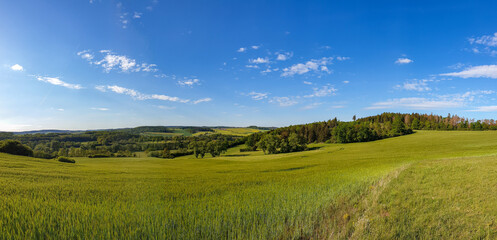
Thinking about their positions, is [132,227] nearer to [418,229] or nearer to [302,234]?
[302,234]

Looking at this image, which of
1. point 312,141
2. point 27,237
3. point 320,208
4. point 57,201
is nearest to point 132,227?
point 27,237

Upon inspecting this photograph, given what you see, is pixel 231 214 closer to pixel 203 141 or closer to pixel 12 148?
pixel 12 148

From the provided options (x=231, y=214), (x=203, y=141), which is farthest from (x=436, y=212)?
(x=203, y=141)

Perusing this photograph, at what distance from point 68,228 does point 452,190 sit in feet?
39.8

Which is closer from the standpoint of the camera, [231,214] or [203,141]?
[231,214]

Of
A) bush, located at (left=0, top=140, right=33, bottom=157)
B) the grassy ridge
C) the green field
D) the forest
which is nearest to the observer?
the green field

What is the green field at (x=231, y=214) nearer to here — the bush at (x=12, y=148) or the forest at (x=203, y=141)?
the bush at (x=12, y=148)

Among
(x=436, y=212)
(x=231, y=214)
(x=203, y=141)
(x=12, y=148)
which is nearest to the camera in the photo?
(x=231, y=214)

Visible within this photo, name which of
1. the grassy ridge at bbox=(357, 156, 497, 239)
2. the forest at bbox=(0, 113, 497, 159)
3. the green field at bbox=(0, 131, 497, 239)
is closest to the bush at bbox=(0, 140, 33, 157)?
the green field at bbox=(0, 131, 497, 239)

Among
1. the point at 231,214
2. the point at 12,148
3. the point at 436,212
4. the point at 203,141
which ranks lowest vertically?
the point at 203,141

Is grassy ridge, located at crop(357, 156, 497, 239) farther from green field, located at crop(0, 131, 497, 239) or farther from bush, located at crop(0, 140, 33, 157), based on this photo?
bush, located at crop(0, 140, 33, 157)

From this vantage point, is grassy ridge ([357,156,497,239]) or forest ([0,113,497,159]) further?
forest ([0,113,497,159])

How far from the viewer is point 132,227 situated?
3613 mm

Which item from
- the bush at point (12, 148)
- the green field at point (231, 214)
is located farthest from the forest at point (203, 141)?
the green field at point (231, 214)
